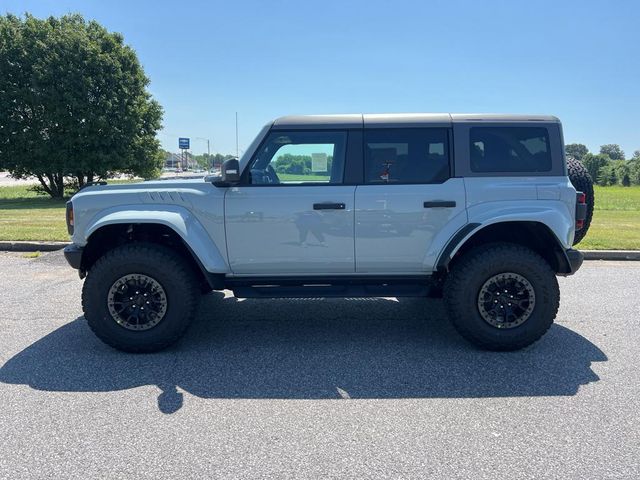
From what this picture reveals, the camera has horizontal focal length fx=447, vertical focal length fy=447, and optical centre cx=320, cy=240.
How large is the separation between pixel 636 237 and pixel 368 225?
309 inches

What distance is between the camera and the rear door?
393cm

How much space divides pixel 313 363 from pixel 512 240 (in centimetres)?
223

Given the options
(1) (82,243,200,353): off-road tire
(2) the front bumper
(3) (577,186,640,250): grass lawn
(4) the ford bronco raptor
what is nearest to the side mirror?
(4) the ford bronco raptor

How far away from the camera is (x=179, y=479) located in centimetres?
237

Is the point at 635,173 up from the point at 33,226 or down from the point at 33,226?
up

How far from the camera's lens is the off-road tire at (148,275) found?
12.8 feet

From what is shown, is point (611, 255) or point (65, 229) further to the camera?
point (65, 229)

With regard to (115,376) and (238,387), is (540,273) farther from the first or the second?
(115,376)

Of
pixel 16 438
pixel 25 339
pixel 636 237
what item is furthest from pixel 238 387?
pixel 636 237

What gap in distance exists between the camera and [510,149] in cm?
404

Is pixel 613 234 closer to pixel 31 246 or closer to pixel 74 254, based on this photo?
pixel 74 254

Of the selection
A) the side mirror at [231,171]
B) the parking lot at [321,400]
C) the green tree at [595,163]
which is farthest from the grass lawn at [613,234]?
the green tree at [595,163]

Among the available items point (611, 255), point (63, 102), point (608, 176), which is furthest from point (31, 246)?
point (608, 176)

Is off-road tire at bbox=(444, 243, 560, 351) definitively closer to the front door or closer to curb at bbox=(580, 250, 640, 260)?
the front door
